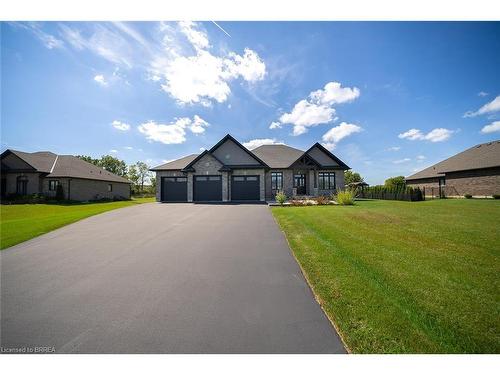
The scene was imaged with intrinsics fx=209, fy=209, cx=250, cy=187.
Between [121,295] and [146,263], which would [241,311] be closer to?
[121,295]

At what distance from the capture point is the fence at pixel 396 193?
77.7ft

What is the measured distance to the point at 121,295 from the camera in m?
3.99

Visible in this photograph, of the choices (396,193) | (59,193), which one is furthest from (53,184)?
(396,193)

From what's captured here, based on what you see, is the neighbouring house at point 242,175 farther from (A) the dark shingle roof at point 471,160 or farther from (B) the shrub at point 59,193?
(A) the dark shingle roof at point 471,160

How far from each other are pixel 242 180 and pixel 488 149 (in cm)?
3277

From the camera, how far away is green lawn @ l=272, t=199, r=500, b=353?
267cm

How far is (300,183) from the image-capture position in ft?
87.8

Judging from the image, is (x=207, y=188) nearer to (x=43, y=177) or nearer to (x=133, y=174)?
(x=43, y=177)

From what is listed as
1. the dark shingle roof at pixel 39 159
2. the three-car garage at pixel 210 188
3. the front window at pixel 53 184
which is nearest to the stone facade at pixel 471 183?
the three-car garage at pixel 210 188

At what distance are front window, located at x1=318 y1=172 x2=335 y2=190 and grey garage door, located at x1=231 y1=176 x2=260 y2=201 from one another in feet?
27.5

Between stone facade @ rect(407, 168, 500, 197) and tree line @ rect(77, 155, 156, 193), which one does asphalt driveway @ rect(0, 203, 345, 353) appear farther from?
tree line @ rect(77, 155, 156, 193)

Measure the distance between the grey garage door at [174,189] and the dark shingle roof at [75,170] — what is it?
43.4 feet

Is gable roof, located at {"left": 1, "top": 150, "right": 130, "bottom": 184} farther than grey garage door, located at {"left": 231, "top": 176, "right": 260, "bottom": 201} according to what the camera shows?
Yes

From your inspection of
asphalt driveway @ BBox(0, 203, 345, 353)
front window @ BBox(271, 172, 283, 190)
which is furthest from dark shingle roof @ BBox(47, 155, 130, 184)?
asphalt driveway @ BBox(0, 203, 345, 353)
